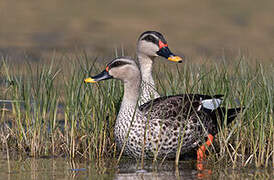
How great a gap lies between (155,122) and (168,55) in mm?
1736

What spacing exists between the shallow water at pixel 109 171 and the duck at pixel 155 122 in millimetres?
231

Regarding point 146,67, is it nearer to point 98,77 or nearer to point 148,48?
point 148,48

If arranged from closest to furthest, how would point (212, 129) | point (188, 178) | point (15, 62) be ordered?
point (188, 178) < point (212, 129) < point (15, 62)

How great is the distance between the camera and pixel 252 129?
7.55m

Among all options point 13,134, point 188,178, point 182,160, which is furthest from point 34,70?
point 188,178

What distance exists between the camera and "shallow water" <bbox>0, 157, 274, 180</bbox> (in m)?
6.47

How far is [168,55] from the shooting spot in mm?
8977

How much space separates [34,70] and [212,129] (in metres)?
2.73

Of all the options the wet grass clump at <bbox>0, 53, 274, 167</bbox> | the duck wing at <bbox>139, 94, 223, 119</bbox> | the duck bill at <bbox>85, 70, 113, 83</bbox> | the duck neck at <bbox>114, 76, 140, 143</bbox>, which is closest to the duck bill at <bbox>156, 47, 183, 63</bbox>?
the wet grass clump at <bbox>0, 53, 274, 167</bbox>

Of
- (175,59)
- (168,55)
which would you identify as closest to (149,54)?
(168,55)

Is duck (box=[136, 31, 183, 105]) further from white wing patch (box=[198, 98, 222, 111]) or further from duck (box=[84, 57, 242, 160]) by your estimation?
white wing patch (box=[198, 98, 222, 111])

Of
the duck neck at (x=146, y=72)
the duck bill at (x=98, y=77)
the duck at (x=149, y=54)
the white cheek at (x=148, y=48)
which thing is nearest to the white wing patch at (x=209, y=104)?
the duck at (x=149, y=54)

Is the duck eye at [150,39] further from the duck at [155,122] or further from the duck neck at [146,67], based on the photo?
the duck at [155,122]

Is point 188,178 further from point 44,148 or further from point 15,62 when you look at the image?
point 15,62
